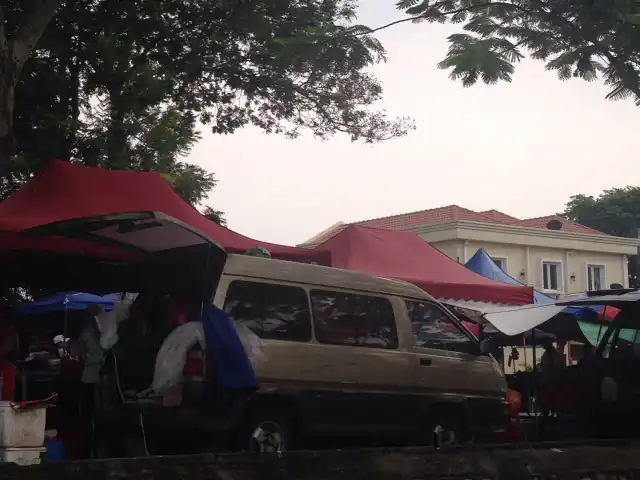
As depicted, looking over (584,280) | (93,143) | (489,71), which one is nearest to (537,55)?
(489,71)

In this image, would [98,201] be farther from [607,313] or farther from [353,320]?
[607,313]

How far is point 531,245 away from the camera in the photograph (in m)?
34.0

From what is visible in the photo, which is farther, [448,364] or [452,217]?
[452,217]

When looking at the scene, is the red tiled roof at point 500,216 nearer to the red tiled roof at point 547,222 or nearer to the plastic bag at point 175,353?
the red tiled roof at point 547,222

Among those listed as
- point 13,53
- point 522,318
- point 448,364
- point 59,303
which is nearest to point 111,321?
point 13,53

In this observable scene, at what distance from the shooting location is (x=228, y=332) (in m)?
6.59

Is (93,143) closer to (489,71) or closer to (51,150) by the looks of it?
(51,150)

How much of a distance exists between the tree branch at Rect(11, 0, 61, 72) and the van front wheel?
14.2 ft

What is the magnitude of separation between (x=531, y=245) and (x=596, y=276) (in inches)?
182

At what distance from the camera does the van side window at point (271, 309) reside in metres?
7.11

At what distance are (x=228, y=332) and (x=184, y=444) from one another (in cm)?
119

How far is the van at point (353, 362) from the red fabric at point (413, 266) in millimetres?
3707

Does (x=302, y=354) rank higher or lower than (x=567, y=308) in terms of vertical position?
lower

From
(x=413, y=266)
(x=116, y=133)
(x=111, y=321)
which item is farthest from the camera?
(x=413, y=266)
